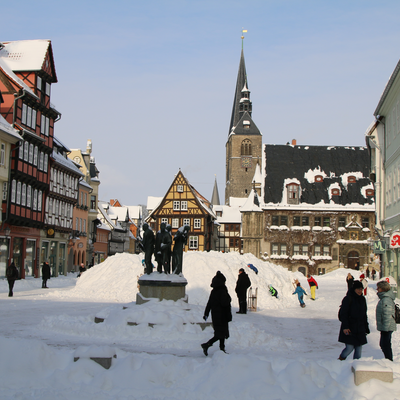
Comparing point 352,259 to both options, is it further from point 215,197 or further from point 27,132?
point 215,197

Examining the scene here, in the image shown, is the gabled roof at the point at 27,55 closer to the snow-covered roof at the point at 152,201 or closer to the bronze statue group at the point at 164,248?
the bronze statue group at the point at 164,248

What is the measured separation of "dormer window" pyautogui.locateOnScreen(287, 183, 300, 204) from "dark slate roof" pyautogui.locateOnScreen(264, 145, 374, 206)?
24.1 inches

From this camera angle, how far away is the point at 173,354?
11.0 m

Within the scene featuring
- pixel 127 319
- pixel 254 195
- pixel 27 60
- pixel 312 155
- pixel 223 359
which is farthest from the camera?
pixel 312 155

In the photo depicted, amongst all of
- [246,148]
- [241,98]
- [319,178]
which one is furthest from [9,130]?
[241,98]

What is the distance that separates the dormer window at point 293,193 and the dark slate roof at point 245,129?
138ft

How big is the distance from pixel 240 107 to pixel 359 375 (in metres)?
101

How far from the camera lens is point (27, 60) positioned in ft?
128

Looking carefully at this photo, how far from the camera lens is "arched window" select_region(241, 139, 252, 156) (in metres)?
100

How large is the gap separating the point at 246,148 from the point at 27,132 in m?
67.9

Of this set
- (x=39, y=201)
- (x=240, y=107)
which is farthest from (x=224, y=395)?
(x=240, y=107)

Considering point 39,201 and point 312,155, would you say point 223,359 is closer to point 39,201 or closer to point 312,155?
point 39,201

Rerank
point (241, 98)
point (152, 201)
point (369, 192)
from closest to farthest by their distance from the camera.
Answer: point (369, 192)
point (152, 201)
point (241, 98)

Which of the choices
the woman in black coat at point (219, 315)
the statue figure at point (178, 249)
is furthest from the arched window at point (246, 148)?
the woman in black coat at point (219, 315)
